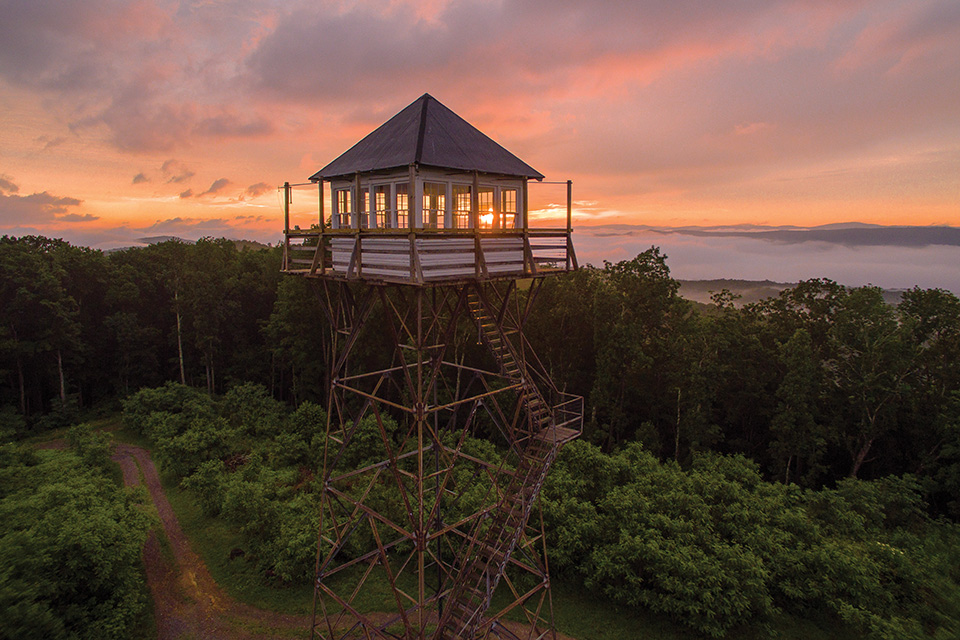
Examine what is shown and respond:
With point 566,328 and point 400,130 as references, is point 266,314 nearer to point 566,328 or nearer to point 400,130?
point 566,328

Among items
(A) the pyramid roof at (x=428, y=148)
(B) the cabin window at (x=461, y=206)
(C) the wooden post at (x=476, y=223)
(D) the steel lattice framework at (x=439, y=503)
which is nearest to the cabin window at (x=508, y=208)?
(A) the pyramid roof at (x=428, y=148)

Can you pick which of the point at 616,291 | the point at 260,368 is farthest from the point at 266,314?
the point at 616,291

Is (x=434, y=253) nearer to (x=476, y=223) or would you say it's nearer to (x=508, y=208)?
(x=476, y=223)

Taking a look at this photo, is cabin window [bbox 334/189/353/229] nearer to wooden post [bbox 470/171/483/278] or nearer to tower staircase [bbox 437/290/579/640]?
wooden post [bbox 470/171/483/278]

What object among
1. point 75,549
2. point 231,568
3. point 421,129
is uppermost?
point 421,129

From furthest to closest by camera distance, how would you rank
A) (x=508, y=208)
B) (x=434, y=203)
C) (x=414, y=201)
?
(x=508, y=208), (x=434, y=203), (x=414, y=201)

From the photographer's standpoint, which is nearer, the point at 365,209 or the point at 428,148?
the point at 428,148

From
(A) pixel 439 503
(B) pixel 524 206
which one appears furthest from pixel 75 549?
(B) pixel 524 206
